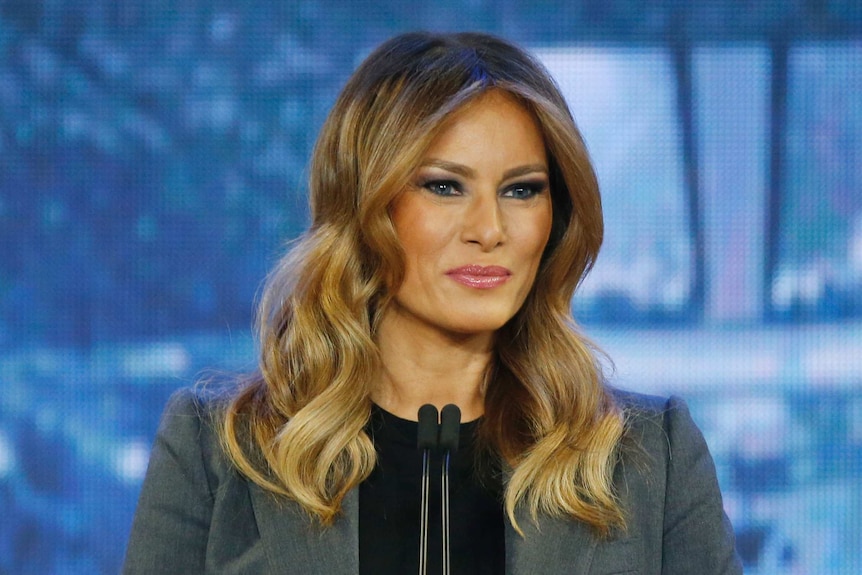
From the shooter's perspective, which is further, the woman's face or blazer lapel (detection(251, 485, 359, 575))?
the woman's face

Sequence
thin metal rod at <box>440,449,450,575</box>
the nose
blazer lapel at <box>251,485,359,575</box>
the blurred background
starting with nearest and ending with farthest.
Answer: thin metal rod at <box>440,449,450,575</box> → blazer lapel at <box>251,485,359,575</box> → the nose → the blurred background

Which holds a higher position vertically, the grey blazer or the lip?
the lip

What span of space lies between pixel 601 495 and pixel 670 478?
0.52 feet

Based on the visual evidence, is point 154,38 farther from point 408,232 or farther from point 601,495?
point 601,495

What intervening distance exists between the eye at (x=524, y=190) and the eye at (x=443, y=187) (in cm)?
10

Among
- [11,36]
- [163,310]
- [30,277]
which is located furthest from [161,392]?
[11,36]

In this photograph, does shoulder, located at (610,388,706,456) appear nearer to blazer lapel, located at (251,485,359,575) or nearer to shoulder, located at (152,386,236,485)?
blazer lapel, located at (251,485,359,575)

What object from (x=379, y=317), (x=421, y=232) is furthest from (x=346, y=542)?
(x=421, y=232)

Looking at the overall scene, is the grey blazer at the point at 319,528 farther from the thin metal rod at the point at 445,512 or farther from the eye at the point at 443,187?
the eye at the point at 443,187

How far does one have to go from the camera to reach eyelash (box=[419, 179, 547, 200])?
238 centimetres

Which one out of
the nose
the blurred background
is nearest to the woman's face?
the nose

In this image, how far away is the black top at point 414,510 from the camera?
2291 mm

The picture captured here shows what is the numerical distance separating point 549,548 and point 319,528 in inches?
16.2

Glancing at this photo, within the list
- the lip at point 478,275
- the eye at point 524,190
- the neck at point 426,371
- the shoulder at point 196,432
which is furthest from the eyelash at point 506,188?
the shoulder at point 196,432
